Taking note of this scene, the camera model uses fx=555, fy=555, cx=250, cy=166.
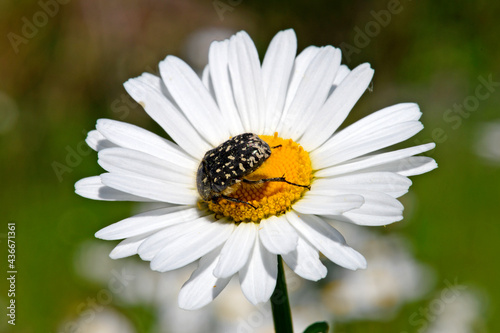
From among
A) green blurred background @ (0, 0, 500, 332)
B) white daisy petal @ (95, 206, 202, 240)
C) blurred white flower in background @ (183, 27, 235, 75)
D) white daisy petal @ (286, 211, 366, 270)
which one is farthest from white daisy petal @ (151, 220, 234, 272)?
blurred white flower in background @ (183, 27, 235, 75)

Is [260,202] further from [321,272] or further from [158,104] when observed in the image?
[158,104]

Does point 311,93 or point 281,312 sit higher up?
point 311,93

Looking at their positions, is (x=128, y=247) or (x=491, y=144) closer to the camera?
(x=128, y=247)

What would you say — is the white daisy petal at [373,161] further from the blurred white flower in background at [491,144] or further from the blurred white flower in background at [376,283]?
the blurred white flower in background at [491,144]

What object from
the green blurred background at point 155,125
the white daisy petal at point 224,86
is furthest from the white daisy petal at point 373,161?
the green blurred background at point 155,125

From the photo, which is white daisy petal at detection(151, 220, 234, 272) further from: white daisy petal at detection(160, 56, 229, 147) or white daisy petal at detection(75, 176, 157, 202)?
white daisy petal at detection(160, 56, 229, 147)

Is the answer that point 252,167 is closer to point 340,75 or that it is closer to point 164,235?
point 164,235

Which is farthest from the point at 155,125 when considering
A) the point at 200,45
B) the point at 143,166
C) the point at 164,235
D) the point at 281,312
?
the point at 281,312

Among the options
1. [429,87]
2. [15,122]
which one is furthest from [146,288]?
[429,87]
